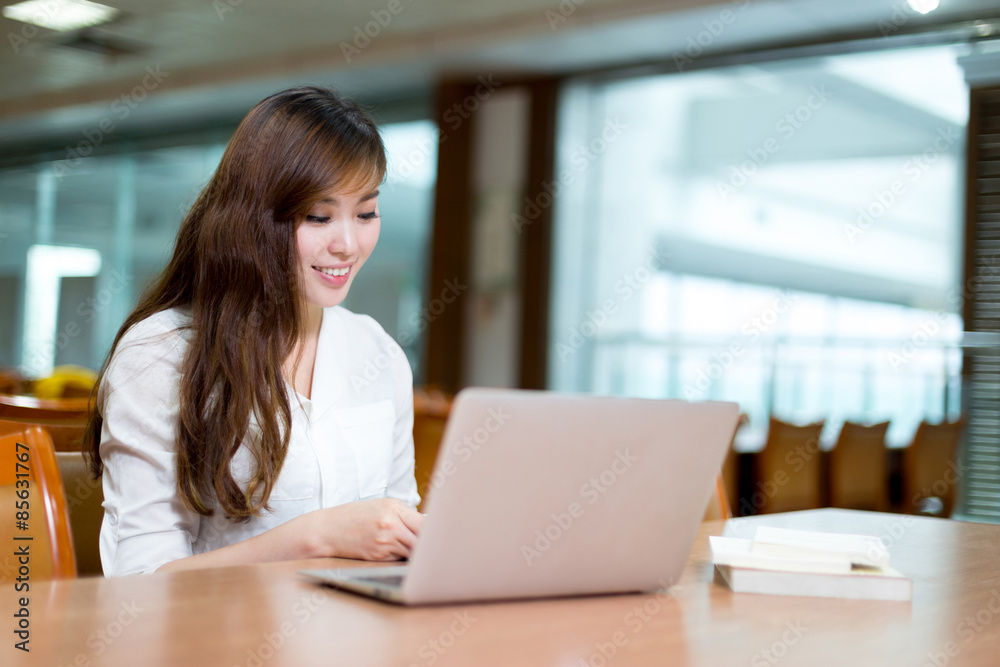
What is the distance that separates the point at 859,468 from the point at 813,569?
3.83m

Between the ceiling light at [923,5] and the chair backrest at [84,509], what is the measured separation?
463 cm

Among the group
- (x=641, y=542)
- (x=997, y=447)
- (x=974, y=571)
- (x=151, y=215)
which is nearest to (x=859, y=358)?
(x=997, y=447)

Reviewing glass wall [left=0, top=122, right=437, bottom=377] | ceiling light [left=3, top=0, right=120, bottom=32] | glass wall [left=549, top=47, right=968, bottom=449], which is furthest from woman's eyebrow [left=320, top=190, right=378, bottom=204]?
glass wall [left=0, top=122, right=437, bottom=377]

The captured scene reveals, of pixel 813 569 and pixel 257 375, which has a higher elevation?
pixel 257 375

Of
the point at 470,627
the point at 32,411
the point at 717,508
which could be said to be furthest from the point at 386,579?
the point at 32,411

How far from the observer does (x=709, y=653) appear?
2.36ft

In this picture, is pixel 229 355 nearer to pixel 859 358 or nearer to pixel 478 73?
pixel 859 358

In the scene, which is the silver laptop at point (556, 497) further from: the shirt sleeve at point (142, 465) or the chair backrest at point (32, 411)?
the chair backrest at point (32, 411)

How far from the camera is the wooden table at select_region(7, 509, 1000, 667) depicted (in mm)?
669

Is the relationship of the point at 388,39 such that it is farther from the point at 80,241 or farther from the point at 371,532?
the point at 371,532

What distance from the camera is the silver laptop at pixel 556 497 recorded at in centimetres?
77

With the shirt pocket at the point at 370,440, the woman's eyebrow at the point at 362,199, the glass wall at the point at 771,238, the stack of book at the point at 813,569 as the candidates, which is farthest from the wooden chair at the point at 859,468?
the stack of book at the point at 813,569

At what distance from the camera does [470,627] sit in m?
0.75

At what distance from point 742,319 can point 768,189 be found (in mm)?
733
